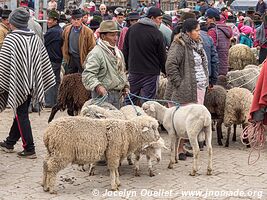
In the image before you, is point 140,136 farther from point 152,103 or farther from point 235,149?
point 235,149

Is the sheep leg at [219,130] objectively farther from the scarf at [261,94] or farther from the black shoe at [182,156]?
the scarf at [261,94]

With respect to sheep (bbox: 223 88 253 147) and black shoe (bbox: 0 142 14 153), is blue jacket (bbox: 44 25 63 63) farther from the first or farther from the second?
sheep (bbox: 223 88 253 147)

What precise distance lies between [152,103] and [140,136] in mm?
1148

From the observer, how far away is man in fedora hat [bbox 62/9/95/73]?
1002cm

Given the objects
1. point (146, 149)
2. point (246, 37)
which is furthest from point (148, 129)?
point (246, 37)

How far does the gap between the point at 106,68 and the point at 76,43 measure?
3.50 meters

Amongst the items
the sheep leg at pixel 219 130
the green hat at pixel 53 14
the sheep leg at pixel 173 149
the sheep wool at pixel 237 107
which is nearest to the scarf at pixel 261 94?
the sheep leg at pixel 173 149

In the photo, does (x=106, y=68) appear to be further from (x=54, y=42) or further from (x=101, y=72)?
(x=54, y=42)

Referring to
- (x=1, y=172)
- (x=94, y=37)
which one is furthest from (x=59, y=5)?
(x=1, y=172)

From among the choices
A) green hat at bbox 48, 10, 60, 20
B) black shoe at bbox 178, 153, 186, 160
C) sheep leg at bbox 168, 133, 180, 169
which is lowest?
black shoe at bbox 178, 153, 186, 160

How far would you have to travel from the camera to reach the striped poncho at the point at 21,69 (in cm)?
679

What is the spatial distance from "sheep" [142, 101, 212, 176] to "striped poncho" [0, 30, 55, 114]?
1.51 metres

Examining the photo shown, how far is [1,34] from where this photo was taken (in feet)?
32.2

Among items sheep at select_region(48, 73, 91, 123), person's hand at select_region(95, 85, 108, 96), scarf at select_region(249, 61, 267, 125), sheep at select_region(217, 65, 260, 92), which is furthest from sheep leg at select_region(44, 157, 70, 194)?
sheep at select_region(217, 65, 260, 92)
